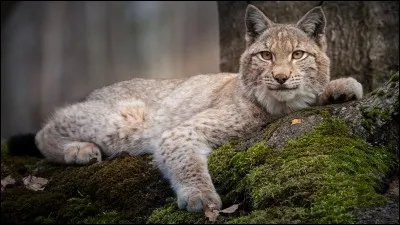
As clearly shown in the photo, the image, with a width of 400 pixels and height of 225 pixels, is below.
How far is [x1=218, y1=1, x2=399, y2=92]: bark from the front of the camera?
20.7 feet

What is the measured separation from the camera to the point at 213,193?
388 cm

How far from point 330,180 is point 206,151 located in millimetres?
1369

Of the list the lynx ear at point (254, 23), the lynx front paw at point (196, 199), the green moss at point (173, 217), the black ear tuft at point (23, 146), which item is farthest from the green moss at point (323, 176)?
the black ear tuft at point (23, 146)

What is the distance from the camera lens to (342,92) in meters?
4.61

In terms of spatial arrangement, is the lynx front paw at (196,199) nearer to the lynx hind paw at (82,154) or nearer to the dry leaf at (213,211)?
the dry leaf at (213,211)

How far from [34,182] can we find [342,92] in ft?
8.83

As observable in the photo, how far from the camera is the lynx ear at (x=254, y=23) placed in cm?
502

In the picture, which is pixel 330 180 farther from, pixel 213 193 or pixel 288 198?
pixel 213 193

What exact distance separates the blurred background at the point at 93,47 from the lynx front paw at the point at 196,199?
8.73 metres

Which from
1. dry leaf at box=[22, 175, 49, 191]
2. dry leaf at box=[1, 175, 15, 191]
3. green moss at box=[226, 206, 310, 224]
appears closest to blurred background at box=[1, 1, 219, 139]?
dry leaf at box=[1, 175, 15, 191]

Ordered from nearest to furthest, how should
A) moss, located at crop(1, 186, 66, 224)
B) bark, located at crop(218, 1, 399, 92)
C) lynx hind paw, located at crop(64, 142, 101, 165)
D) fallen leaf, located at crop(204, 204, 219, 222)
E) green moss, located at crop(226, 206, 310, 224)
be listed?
green moss, located at crop(226, 206, 310, 224) → fallen leaf, located at crop(204, 204, 219, 222) → moss, located at crop(1, 186, 66, 224) → lynx hind paw, located at crop(64, 142, 101, 165) → bark, located at crop(218, 1, 399, 92)

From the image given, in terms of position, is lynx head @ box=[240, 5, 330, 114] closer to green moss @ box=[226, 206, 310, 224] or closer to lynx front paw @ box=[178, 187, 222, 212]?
lynx front paw @ box=[178, 187, 222, 212]

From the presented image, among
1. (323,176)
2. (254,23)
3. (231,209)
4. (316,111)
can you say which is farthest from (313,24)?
(231,209)

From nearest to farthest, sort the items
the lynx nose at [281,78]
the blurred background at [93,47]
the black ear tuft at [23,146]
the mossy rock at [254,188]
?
the mossy rock at [254,188] < the lynx nose at [281,78] < the black ear tuft at [23,146] < the blurred background at [93,47]
